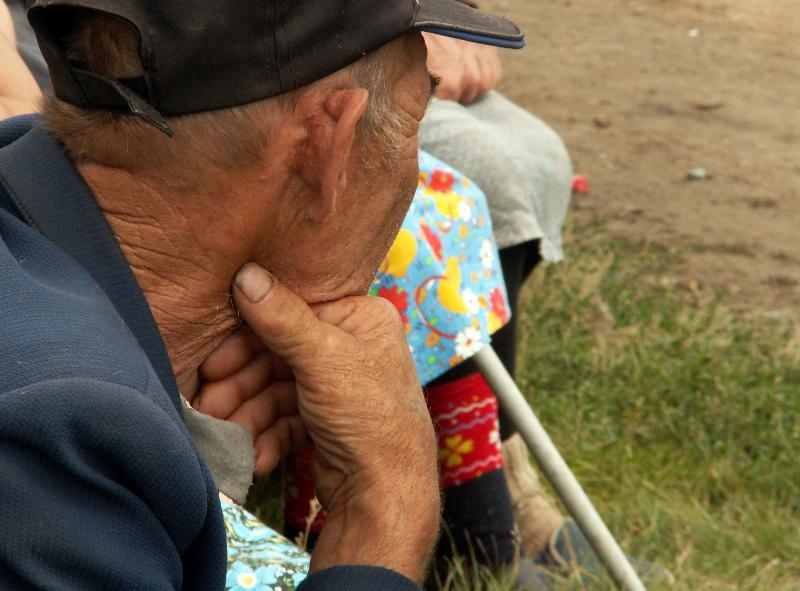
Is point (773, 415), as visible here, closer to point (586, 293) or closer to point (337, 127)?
point (586, 293)

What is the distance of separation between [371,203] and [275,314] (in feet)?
0.78

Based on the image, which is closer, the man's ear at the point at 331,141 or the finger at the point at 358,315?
the man's ear at the point at 331,141

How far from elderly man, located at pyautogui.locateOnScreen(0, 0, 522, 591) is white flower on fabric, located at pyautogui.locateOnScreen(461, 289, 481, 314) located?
0.81m

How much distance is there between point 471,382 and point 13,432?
1.93 metres

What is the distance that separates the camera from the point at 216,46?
1.58 m

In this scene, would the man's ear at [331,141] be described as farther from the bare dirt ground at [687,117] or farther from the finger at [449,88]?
the bare dirt ground at [687,117]

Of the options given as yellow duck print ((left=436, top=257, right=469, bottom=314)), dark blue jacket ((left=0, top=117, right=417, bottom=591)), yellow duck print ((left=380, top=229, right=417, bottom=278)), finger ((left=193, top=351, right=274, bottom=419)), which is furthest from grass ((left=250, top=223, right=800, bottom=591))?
dark blue jacket ((left=0, top=117, right=417, bottom=591))

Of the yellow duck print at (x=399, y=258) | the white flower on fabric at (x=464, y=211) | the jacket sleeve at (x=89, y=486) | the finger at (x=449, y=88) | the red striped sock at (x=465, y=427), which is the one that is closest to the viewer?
the jacket sleeve at (x=89, y=486)

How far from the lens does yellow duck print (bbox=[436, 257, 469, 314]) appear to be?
2869mm

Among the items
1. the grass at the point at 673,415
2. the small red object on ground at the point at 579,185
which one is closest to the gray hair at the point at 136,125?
the grass at the point at 673,415

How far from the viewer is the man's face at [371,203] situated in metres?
1.85

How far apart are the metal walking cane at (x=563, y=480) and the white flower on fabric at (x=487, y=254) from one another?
22 cm

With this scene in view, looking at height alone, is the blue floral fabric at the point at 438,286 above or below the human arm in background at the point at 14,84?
below

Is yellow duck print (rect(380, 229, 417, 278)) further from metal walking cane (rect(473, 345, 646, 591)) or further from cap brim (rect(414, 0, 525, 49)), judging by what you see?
cap brim (rect(414, 0, 525, 49))
